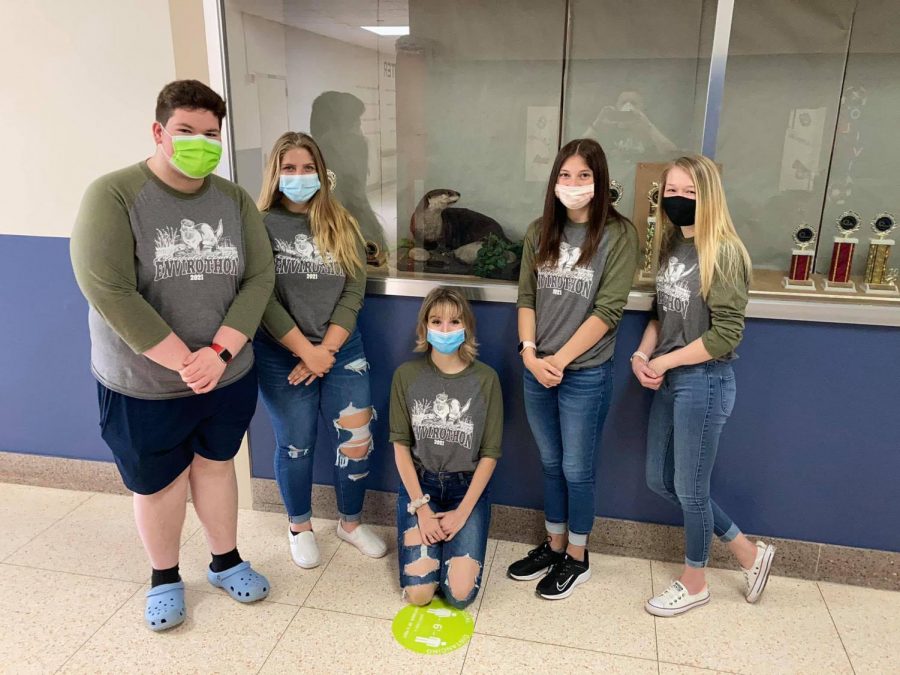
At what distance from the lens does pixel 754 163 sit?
2.54 m

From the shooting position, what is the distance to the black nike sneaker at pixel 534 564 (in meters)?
2.31

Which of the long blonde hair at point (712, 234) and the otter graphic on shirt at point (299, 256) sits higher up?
the long blonde hair at point (712, 234)

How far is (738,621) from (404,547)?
1003 millimetres

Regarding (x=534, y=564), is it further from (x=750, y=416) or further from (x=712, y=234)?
(x=712, y=234)

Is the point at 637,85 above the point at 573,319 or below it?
above

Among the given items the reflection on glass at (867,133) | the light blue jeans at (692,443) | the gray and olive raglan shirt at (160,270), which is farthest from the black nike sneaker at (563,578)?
the reflection on glass at (867,133)

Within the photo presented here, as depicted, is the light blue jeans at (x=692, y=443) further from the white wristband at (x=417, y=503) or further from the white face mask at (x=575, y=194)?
the white wristband at (x=417, y=503)

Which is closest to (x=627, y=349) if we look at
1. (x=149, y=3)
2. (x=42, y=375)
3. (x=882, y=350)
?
(x=882, y=350)

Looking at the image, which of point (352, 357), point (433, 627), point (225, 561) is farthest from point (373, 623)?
point (352, 357)

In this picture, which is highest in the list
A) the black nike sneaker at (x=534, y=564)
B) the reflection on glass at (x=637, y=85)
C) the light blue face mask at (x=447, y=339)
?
the reflection on glass at (x=637, y=85)

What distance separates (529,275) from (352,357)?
62 centimetres

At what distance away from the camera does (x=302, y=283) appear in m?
2.17

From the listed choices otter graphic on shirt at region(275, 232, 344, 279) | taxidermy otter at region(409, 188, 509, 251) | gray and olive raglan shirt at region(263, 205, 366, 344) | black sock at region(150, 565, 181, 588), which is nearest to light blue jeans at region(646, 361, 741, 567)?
taxidermy otter at region(409, 188, 509, 251)

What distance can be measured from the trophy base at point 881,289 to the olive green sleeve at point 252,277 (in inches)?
69.8
